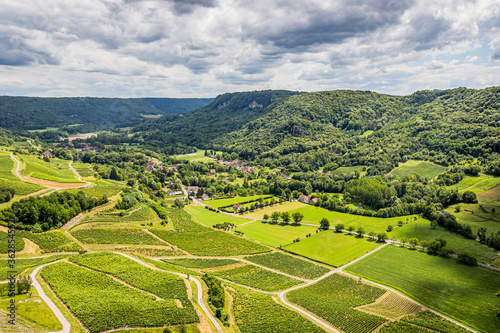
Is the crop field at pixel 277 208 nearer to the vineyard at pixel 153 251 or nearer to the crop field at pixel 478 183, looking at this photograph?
the vineyard at pixel 153 251

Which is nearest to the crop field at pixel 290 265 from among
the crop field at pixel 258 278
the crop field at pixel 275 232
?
the crop field at pixel 258 278

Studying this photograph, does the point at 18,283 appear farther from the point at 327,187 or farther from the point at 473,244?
the point at 327,187

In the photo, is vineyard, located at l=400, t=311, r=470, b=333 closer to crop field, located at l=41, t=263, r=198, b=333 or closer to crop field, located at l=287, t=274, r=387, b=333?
crop field, located at l=287, t=274, r=387, b=333

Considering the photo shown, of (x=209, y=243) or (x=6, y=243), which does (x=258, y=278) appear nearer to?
(x=209, y=243)

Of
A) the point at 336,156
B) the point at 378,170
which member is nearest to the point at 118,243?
the point at 378,170

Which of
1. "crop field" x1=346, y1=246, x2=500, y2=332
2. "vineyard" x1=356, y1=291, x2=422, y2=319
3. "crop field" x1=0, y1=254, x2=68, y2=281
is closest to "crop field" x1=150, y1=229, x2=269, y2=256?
"crop field" x1=0, y1=254, x2=68, y2=281

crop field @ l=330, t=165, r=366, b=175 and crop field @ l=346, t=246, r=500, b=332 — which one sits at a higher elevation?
crop field @ l=330, t=165, r=366, b=175

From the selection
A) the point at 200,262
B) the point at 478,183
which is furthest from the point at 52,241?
the point at 478,183
